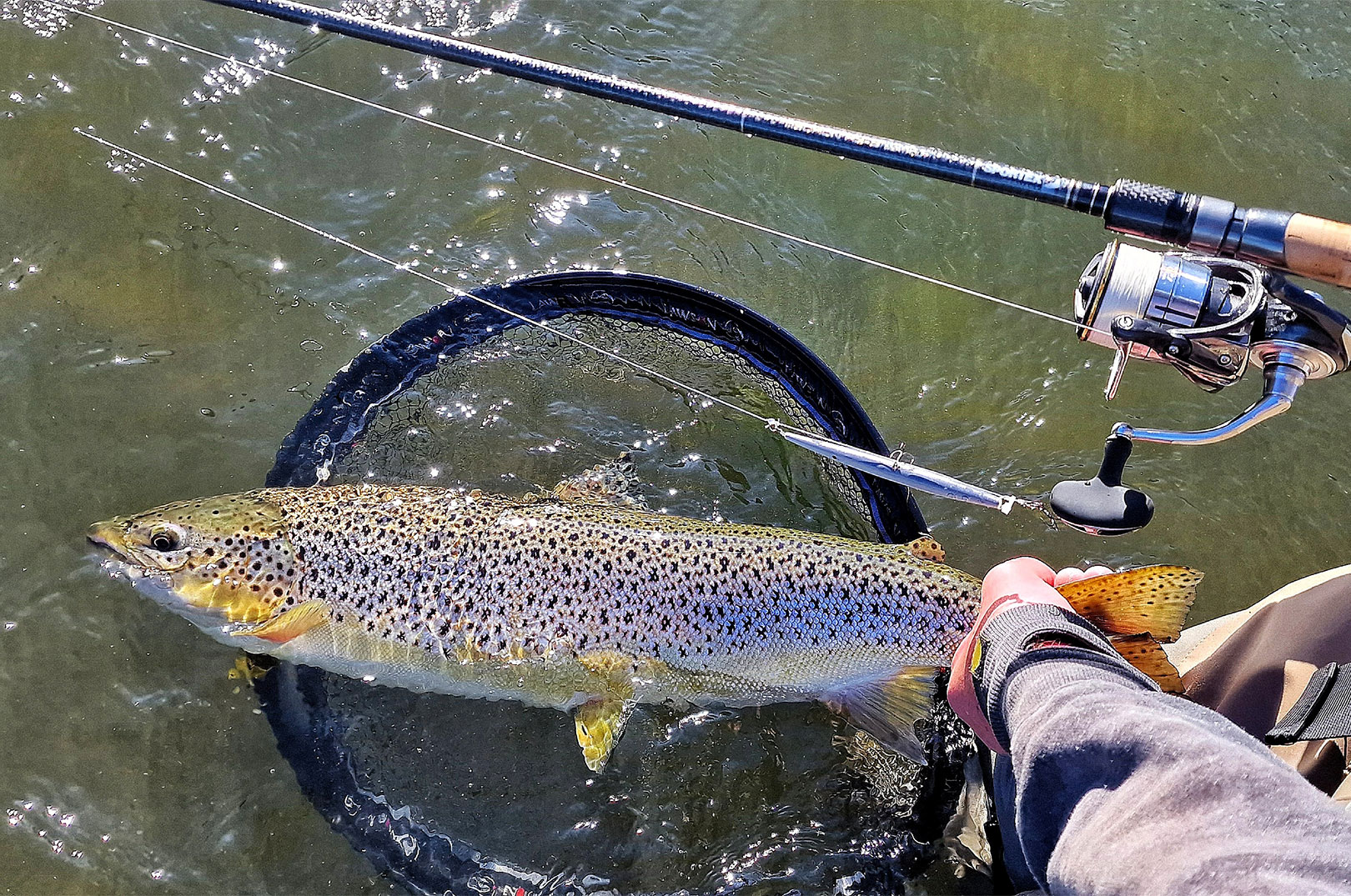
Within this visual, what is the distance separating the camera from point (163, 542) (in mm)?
3465

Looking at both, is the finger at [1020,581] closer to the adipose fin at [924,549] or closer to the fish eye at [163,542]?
the adipose fin at [924,549]

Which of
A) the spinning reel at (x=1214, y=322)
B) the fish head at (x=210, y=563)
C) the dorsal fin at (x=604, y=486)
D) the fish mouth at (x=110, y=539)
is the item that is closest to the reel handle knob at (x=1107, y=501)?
the spinning reel at (x=1214, y=322)

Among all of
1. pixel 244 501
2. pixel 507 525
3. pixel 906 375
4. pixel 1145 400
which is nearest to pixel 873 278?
pixel 906 375

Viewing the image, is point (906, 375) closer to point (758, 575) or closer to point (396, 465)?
point (758, 575)

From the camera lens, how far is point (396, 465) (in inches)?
161

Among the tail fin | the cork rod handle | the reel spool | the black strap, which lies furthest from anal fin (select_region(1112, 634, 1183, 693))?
the cork rod handle

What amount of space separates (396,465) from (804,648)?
77.6 inches

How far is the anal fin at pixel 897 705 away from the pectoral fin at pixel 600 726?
87cm

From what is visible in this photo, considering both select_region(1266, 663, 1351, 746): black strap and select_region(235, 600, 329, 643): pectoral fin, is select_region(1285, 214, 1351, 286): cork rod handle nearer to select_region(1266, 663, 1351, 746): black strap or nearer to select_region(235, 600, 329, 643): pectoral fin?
select_region(1266, 663, 1351, 746): black strap

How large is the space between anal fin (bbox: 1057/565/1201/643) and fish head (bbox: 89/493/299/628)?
2.82 m

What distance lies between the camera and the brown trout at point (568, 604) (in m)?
3.43

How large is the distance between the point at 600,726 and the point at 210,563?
63.0 inches

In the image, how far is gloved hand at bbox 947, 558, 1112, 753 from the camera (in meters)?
2.67

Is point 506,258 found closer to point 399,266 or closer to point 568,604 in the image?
point 399,266
